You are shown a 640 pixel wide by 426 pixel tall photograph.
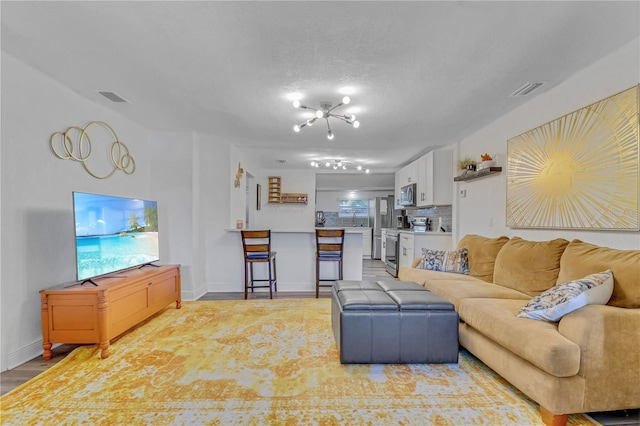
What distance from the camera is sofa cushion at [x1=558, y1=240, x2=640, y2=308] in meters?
1.73

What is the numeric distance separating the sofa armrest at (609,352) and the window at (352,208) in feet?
25.0

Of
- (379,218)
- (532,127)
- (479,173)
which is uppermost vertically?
(532,127)

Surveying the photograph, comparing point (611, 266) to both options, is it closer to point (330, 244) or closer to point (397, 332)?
point (397, 332)

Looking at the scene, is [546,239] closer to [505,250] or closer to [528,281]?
[505,250]

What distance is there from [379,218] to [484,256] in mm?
5346

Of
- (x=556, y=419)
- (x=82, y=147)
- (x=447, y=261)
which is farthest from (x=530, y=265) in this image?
(x=82, y=147)

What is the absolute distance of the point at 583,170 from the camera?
2.32m

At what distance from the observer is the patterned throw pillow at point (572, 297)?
1.66 metres

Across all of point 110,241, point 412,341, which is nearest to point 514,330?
point 412,341

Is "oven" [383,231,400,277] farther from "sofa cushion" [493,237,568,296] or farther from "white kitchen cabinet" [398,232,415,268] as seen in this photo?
"sofa cushion" [493,237,568,296]

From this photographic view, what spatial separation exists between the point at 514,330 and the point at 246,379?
178cm

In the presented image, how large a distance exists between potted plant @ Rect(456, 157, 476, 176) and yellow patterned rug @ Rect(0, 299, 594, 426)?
2.56m

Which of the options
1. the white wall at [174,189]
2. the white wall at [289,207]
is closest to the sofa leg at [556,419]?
the white wall at [174,189]

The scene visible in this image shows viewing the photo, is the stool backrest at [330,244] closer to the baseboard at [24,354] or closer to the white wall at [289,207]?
the baseboard at [24,354]
